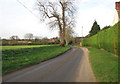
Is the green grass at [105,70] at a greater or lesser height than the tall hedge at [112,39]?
lesser

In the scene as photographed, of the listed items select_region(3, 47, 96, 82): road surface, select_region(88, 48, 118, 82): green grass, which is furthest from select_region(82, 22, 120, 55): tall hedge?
select_region(3, 47, 96, 82): road surface

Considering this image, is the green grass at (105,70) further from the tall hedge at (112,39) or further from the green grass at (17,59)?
the green grass at (17,59)

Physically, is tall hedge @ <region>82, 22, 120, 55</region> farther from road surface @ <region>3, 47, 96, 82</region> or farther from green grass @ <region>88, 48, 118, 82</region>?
road surface @ <region>3, 47, 96, 82</region>

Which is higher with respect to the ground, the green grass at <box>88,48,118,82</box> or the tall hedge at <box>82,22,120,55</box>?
the tall hedge at <box>82,22,120,55</box>

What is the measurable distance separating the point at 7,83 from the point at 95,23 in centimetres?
5467

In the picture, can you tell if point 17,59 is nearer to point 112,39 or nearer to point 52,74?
point 52,74

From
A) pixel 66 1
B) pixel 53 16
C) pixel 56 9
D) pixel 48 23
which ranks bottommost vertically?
pixel 48 23

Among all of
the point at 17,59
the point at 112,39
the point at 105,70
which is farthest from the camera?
the point at 112,39

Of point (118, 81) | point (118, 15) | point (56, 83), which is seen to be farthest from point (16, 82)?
point (118, 15)

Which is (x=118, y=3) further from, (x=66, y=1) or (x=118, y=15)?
(x=66, y=1)

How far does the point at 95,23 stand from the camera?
53062 mm

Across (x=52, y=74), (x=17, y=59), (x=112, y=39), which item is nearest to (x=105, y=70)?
(x=52, y=74)

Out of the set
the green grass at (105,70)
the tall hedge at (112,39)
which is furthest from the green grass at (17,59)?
the tall hedge at (112,39)

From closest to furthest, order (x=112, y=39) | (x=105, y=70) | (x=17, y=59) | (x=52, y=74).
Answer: (x=52, y=74), (x=105, y=70), (x=17, y=59), (x=112, y=39)
